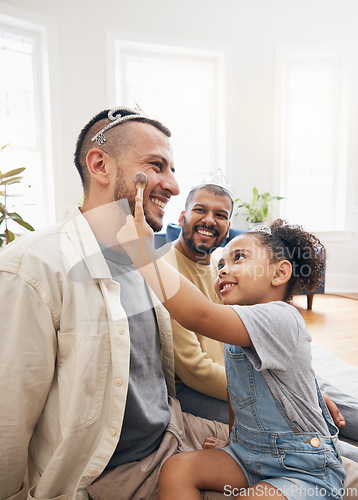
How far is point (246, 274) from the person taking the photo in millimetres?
1145

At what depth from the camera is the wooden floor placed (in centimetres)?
307

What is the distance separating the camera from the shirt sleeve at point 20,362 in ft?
2.69

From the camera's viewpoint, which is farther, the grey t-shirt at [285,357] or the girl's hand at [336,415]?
the girl's hand at [336,415]

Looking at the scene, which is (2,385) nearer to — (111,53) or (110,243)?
(110,243)

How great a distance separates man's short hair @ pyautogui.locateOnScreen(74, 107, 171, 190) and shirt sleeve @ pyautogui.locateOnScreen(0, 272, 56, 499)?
471 millimetres

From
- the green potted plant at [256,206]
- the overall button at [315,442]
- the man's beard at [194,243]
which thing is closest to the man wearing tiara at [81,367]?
the overall button at [315,442]

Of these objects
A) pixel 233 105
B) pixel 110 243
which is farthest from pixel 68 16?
pixel 110 243

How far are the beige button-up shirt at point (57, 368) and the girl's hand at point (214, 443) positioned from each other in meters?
0.36

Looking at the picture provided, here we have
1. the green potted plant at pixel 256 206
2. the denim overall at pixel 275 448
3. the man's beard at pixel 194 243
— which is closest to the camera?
the denim overall at pixel 275 448

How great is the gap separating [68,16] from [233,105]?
225 cm

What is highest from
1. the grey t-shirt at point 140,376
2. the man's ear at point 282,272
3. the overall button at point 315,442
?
the man's ear at point 282,272

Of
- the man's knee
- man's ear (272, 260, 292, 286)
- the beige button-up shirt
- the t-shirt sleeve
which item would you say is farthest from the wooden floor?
the beige button-up shirt

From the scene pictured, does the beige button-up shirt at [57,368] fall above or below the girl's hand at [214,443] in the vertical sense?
above

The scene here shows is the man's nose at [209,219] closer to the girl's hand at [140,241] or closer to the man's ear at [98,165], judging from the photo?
the man's ear at [98,165]
